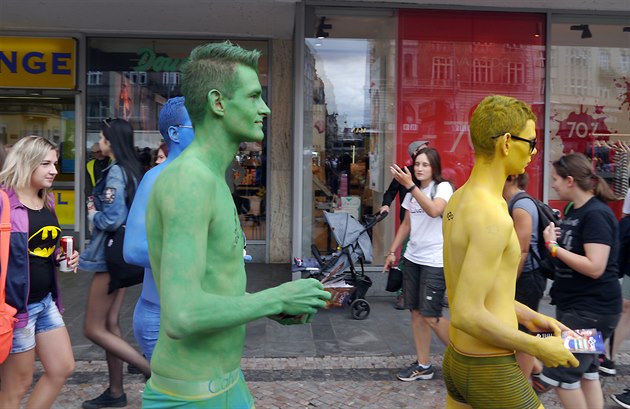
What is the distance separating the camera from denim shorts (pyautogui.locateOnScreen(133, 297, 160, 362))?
326cm

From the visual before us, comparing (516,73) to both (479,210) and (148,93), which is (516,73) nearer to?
(148,93)

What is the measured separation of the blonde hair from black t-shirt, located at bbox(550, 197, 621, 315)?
126 inches

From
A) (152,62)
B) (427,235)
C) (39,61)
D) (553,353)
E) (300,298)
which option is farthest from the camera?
(152,62)

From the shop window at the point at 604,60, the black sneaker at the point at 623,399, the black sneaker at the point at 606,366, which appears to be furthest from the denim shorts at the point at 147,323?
the shop window at the point at 604,60

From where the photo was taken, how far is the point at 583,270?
3609mm

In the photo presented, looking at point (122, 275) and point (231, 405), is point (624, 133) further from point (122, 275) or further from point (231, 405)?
point (231, 405)

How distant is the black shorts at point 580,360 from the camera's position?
11.4ft

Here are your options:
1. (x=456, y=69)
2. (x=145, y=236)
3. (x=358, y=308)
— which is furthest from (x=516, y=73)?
(x=145, y=236)

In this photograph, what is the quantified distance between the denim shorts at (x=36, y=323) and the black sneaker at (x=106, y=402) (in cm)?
109

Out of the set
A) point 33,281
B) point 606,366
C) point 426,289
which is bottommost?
point 606,366

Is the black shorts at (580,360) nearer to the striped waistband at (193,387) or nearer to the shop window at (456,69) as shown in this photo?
the striped waistband at (193,387)

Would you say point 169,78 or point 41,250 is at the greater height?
point 169,78

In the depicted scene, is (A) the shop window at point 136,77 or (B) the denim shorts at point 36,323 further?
(A) the shop window at point 136,77

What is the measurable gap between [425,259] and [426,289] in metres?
0.24
